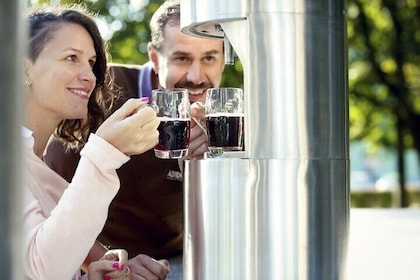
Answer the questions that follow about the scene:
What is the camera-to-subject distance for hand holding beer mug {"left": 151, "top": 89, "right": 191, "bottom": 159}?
7.95 ft

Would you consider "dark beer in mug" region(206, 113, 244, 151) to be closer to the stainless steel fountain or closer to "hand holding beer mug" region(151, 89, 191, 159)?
"hand holding beer mug" region(151, 89, 191, 159)

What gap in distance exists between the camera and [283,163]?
214 cm

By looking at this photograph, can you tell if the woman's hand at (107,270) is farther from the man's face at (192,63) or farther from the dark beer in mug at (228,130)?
the man's face at (192,63)

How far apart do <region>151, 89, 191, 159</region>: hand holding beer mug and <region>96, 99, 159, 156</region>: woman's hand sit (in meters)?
0.11

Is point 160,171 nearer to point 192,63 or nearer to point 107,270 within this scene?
point 192,63

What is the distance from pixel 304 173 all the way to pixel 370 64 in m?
11.9

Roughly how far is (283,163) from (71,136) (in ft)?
3.66

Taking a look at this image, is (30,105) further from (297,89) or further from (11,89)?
(11,89)

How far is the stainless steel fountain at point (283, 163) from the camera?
2145 mm

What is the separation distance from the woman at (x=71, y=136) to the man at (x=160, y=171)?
0.49 meters

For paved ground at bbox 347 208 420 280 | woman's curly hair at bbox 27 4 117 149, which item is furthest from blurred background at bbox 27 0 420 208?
woman's curly hair at bbox 27 4 117 149

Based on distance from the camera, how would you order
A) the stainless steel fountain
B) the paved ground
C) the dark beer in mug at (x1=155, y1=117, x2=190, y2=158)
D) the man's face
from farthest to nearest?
the paved ground
the man's face
the dark beer in mug at (x1=155, y1=117, x2=190, y2=158)
the stainless steel fountain

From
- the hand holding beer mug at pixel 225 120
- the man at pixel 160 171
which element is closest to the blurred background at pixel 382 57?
the man at pixel 160 171

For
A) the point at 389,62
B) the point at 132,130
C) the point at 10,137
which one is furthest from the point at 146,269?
the point at 389,62
